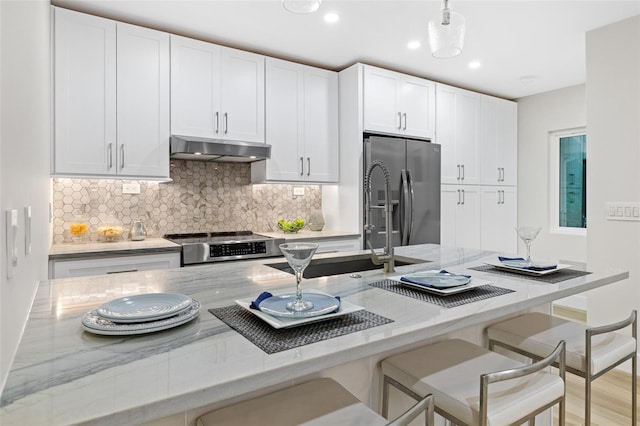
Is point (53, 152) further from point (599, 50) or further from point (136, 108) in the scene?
point (599, 50)

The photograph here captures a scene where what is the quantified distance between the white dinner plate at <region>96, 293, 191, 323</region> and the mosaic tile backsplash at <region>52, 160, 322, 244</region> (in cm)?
239

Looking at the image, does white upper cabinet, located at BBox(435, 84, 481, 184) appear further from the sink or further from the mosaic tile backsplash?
the sink

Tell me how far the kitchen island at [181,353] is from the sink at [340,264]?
55 cm

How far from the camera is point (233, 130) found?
3.38 meters

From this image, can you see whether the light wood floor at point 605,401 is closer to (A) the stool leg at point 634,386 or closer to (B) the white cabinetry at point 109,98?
(A) the stool leg at point 634,386

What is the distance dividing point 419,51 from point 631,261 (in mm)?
2374

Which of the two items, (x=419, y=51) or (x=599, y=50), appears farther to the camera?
(x=419, y=51)

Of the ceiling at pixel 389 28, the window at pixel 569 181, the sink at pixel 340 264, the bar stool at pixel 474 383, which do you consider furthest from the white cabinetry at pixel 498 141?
the bar stool at pixel 474 383

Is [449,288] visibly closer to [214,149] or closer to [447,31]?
[447,31]

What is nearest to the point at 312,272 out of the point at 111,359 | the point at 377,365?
the point at 377,365

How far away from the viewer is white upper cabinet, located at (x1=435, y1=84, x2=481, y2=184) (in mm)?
4391

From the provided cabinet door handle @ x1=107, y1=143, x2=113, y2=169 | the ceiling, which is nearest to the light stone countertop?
cabinet door handle @ x1=107, y1=143, x2=113, y2=169

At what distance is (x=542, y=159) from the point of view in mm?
4926

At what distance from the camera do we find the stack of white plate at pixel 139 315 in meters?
0.92
